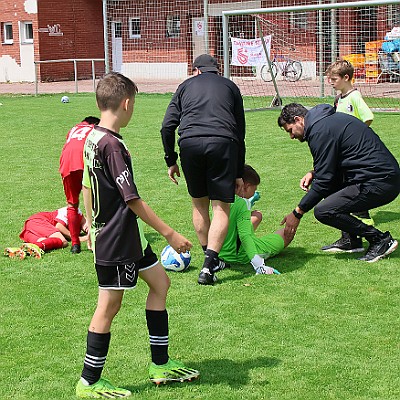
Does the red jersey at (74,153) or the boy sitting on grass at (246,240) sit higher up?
the red jersey at (74,153)

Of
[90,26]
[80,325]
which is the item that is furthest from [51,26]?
[80,325]

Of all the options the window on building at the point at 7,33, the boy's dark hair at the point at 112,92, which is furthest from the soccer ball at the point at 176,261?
the window on building at the point at 7,33

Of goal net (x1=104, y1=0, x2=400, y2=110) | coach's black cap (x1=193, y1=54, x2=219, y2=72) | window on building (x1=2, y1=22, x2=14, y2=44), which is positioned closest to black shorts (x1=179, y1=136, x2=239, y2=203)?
coach's black cap (x1=193, y1=54, x2=219, y2=72)

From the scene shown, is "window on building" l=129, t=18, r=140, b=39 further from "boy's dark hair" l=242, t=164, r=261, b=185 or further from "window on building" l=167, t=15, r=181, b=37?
"boy's dark hair" l=242, t=164, r=261, b=185

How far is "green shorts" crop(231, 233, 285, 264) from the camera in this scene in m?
7.09

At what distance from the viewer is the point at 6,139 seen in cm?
1596

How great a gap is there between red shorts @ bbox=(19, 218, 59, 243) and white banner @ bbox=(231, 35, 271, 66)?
14801 mm

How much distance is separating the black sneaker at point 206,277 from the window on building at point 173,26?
28525 mm

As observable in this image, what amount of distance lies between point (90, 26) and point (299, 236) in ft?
106

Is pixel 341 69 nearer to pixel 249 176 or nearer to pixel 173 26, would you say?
pixel 249 176

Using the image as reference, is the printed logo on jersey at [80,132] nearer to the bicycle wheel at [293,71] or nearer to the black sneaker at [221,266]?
the black sneaker at [221,266]

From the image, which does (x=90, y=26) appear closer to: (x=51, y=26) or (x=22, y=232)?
(x=51, y=26)

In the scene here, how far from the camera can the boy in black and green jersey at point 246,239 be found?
271 inches

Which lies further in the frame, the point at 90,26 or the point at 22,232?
the point at 90,26
